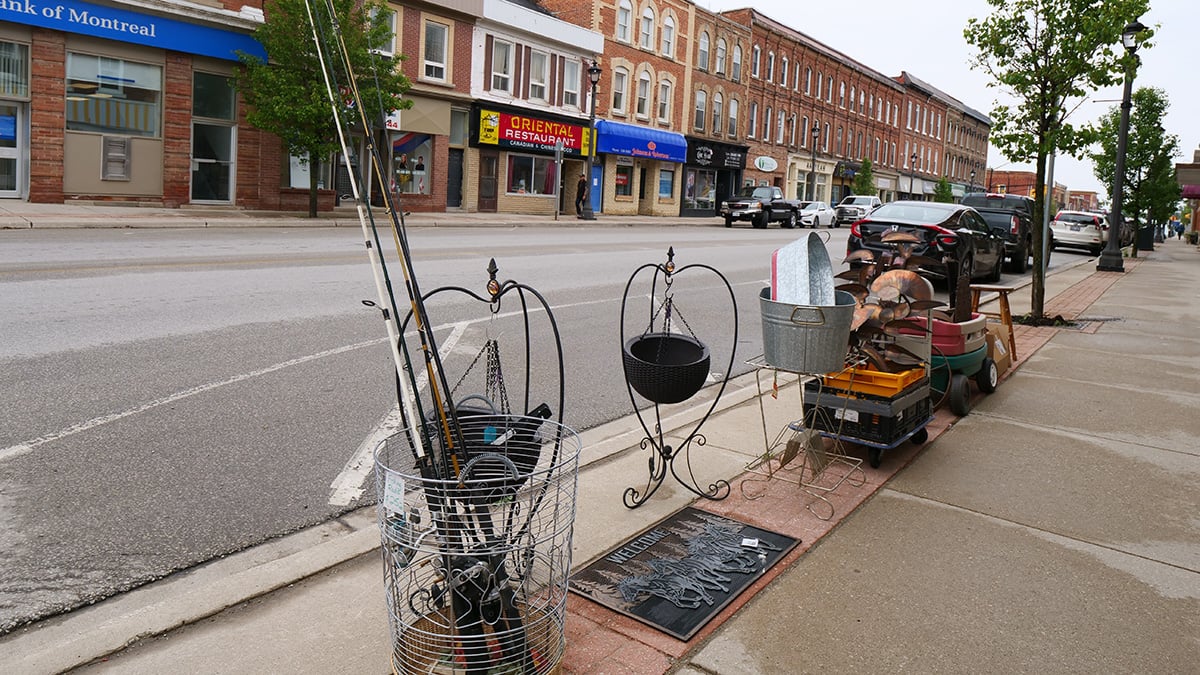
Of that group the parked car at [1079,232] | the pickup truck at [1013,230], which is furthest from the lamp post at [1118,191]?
the parked car at [1079,232]

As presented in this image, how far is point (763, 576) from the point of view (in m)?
3.91

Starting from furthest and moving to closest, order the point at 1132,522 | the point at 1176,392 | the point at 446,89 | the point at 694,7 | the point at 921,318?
the point at 694,7 → the point at 446,89 → the point at 1176,392 → the point at 921,318 → the point at 1132,522

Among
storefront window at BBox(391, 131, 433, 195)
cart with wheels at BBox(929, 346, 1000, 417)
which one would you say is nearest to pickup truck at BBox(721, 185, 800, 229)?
storefront window at BBox(391, 131, 433, 195)

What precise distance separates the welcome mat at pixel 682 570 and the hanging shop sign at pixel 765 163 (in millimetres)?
47519

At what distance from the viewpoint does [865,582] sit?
3863 millimetres

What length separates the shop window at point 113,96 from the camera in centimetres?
Answer: 2103

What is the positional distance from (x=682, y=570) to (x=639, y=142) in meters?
37.4

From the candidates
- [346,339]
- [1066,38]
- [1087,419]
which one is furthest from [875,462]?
[1066,38]

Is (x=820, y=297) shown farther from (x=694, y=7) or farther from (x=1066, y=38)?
(x=694, y=7)

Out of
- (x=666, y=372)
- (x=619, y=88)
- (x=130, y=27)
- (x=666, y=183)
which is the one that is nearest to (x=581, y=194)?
(x=619, y=88)

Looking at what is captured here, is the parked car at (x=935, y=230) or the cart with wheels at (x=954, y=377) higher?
the parked car at (x=935, y=230)

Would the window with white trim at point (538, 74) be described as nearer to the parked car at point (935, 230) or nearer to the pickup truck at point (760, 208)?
the pickup truck at point (760, 208)

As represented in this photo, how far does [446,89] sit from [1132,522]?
28.7m

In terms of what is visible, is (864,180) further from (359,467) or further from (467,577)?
(467,577)
